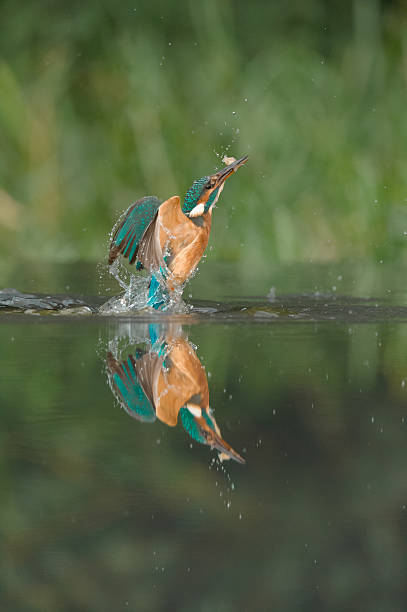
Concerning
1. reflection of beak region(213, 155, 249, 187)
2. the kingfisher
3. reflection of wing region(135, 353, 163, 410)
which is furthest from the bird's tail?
reflection of wing region(135, 353, 163, 410)

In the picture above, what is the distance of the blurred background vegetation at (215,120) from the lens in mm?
9305

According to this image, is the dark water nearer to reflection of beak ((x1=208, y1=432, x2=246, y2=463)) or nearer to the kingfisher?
reflection of beak ((x1=208, y1=432, x2=246, y2=463))

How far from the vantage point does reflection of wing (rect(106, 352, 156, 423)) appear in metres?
2.67

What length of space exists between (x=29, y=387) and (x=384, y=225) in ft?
21.5

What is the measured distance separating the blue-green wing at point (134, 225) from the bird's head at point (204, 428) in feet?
8.12

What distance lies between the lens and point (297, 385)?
312 cm

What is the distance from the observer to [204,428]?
8.14ft

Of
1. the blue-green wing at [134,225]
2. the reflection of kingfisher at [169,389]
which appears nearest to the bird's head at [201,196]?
the blue-green wing at [134,225]

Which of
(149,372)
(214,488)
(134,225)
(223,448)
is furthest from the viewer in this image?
(134,225)

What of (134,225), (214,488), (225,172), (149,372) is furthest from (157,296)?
(214,488)

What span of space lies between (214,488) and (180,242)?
346 cm

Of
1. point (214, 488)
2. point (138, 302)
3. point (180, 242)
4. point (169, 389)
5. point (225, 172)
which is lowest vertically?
point (214, 488)

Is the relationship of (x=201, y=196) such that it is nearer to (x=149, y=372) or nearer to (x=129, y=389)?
(x=149, y=372)

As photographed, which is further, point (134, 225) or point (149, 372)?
point (134, 225)
